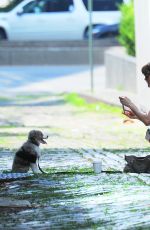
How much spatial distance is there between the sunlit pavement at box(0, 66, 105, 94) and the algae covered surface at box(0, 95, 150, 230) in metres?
5.44

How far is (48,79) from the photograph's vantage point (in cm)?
2698

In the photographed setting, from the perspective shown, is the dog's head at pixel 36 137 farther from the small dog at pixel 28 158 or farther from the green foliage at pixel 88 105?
the green foliage at pixel 88 105

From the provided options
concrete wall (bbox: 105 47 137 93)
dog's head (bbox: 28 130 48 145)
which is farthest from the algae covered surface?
concrete wall (bbox: 105 47 137 93)

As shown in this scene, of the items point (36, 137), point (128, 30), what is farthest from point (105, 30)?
point (36, 137)

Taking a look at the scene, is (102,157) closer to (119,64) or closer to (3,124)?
(3,124)

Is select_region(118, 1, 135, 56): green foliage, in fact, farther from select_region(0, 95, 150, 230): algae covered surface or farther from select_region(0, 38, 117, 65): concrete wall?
select_region(0, 38, 117, 65): concrete wall

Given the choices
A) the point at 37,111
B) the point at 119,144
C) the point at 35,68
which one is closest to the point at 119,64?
the point at 37,111

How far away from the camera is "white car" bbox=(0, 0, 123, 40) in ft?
110

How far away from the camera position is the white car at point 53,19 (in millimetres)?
33625

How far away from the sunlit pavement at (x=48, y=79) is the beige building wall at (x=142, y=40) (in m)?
4.93

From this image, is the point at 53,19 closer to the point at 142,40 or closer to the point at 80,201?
the point at 142,40

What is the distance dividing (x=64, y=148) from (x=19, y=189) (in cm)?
453

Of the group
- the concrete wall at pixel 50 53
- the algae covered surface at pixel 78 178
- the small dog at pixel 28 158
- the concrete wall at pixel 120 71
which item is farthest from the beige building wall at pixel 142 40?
the concrete wall at pixel 50 53

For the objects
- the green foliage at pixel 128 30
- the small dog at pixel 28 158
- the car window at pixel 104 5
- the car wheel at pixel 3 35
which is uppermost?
the small dog at pixel 28 158
